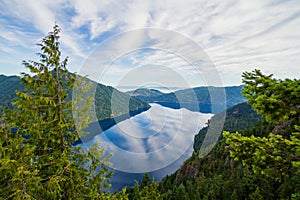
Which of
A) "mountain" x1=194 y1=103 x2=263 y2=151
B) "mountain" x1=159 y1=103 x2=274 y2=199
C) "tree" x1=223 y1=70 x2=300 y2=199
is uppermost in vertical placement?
"tree" x1=223 y1=70 x2=300 y2=199

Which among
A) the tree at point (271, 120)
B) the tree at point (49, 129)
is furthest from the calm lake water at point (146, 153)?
the tree at point (271, 120)

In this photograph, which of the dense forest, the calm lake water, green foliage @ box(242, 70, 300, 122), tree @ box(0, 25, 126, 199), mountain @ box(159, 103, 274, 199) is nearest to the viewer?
green foliage @ box(242, 70, 300, 122)

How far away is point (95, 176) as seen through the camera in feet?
24.3

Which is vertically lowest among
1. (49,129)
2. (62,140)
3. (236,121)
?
(236,121)

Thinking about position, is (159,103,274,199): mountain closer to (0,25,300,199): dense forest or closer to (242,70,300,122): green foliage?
(0,25,300,199): dense forest

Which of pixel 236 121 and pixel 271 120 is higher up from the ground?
pixel 271 120

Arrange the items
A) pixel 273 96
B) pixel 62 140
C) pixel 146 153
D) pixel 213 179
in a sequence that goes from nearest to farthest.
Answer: pixel 273 96 → pixel 62 140 → pixel 213 179 → pixel 146 153

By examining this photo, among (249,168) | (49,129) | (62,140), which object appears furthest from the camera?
(249,168)

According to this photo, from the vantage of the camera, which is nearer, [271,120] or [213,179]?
[271,120]

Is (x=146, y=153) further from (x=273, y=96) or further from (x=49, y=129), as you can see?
(x=273, y=96)

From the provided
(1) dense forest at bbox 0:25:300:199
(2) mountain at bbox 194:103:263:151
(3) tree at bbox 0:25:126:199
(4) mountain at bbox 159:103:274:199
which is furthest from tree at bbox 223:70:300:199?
(2) mountain at bbox 194:103:263:151

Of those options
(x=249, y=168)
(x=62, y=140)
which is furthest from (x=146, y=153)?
(x=62, y=140)

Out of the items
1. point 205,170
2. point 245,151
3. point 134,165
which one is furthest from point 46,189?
point 205,170

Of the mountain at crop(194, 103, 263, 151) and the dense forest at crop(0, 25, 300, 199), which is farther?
the mountain at crop(194, 103, 263, 151)
